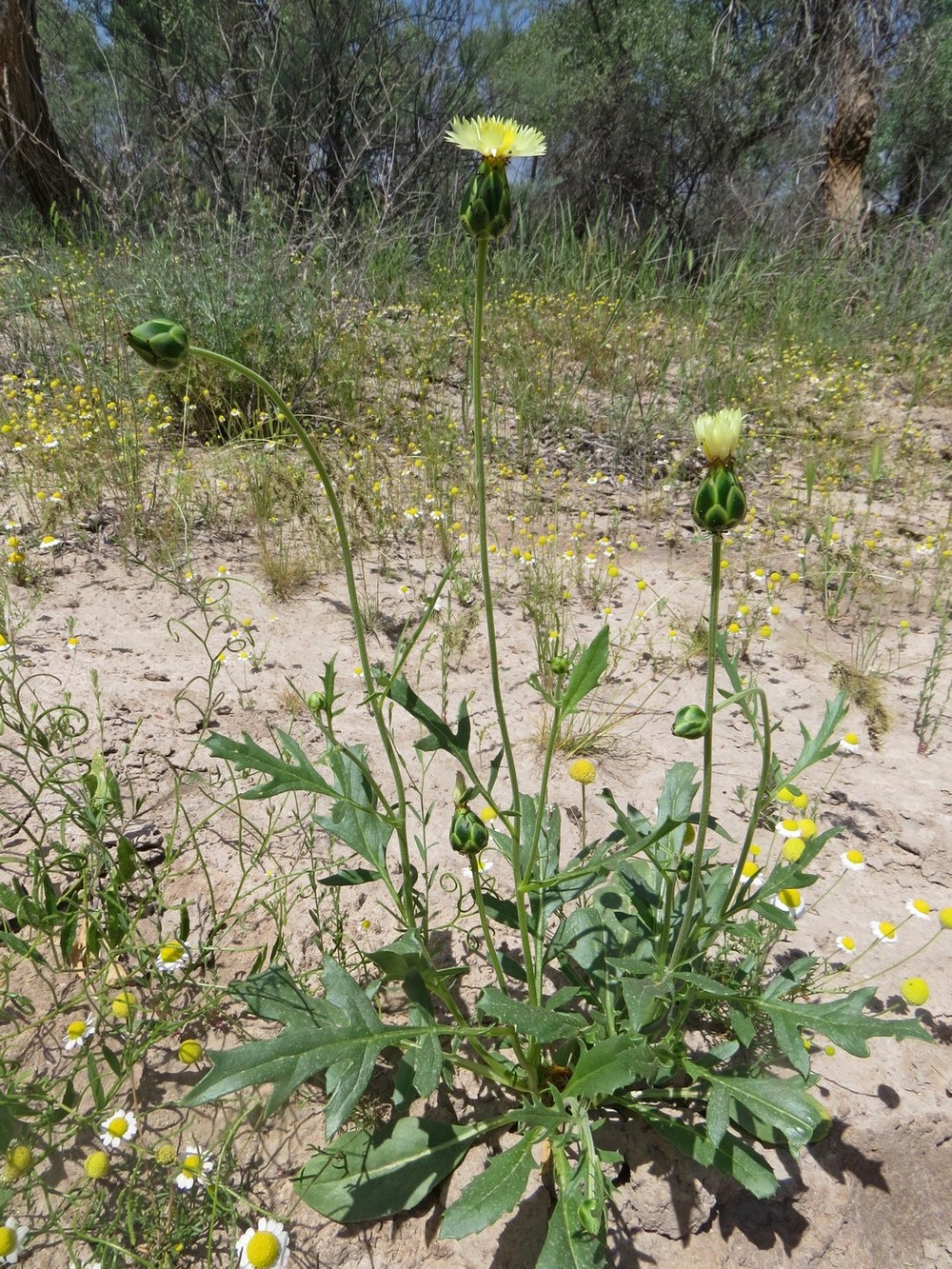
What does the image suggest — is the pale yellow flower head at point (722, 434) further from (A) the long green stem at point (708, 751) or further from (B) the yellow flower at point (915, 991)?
(B) the yellow flower at point (915, 991)

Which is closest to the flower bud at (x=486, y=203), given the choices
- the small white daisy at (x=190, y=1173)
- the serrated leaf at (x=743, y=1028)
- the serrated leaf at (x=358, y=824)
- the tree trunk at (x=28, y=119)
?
the serrated leaf at (x=358, y=824)

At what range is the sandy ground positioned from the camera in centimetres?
130

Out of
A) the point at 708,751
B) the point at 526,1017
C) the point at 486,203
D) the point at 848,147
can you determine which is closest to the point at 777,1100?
the point at 526,1017

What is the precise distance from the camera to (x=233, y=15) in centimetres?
599

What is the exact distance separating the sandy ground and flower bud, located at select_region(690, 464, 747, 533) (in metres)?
0.81

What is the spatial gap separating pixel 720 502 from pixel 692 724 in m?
0.29

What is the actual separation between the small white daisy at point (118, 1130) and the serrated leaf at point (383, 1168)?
28 cm

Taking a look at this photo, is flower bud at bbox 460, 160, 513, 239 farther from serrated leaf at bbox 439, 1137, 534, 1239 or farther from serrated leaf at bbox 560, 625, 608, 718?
serrated leaf at bbox 439, 1137, 534, 1239

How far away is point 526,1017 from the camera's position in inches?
46.9

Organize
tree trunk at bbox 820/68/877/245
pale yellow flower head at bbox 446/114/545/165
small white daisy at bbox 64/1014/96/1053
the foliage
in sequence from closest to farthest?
pale yellow flower head at bbox 446/114/545/165 → the foliage → small white daisy at bbox 64/1014/96/1053 → tree trunk at bbox 820/68/877/245

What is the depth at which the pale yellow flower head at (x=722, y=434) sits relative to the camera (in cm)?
97

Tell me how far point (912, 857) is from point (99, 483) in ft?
9.66

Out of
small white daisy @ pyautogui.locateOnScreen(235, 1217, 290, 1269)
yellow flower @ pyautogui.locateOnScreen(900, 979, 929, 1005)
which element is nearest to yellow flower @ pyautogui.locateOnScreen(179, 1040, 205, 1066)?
small white daisy @ pyautogui.locateOnScreen(235, 1217, 290, 1269)

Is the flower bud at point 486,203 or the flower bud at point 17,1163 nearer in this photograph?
the flower bud at point 486,203
